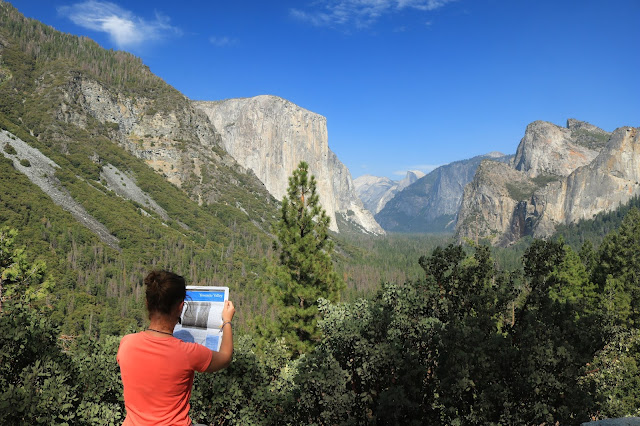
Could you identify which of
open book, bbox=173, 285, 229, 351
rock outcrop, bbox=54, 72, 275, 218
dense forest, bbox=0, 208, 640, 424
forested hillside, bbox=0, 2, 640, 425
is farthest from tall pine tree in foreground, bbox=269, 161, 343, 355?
rock outcrop, bbox=54, 72, 275, 218

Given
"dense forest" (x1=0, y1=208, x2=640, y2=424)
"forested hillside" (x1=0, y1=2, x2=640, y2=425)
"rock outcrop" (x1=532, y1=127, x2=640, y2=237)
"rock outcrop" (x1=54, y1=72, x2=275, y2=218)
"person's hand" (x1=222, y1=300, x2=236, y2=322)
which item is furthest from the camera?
"rock outcrop" (x1=532, y1=127, x2=640, y2=237)

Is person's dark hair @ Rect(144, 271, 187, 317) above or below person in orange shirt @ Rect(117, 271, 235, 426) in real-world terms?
above

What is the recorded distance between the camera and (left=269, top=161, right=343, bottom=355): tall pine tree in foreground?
62.7 ft

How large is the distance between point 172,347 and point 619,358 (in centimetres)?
2894

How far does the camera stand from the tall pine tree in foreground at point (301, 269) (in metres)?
19.1

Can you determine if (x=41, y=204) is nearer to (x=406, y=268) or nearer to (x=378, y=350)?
(x=378, y=350)

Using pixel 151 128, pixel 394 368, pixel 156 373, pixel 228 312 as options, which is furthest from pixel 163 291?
pixel 151 128

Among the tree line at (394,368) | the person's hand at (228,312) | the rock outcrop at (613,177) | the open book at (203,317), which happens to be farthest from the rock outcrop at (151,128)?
the rock outcrop at (613,177)

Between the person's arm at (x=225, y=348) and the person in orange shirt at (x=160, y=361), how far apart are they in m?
0.06

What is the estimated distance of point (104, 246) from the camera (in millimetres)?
96812

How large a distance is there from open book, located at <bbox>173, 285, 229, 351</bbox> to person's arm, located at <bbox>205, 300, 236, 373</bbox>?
16 centimetres

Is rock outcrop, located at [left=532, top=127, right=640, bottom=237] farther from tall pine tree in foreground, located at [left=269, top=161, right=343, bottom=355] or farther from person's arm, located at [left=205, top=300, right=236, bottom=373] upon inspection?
person's arm, located at [left=205, top=300, right=236, bottom=373]

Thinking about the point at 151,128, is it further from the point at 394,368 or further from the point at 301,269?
the point at 394,368

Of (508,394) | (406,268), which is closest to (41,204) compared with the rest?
(508,394)
